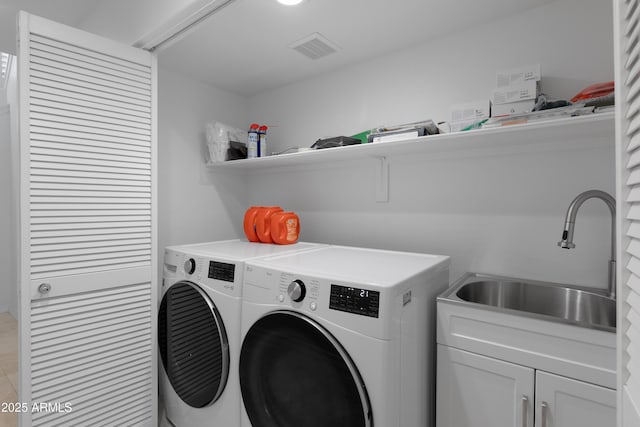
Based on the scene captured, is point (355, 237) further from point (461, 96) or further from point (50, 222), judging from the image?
point (50, 222)

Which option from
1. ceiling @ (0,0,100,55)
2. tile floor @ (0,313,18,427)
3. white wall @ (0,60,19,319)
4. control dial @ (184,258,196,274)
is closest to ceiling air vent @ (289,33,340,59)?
ceiling @ (0,0,100,55)

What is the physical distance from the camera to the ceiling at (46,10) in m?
1.97

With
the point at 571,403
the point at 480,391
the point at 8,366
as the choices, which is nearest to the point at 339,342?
the point at 480,391

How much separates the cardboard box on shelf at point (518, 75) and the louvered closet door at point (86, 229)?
2034 millimetres

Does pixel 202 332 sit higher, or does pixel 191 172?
pixel 191 172

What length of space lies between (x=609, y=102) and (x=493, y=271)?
0.99 meters

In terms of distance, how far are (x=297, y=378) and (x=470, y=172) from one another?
152 cm

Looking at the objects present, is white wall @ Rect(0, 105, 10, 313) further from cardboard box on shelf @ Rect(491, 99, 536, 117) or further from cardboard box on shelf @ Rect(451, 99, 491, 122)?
cardboard box on shelf @ Rect(491, 99, 536, 117)

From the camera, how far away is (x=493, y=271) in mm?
1842

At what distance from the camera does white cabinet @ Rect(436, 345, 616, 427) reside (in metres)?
1.09

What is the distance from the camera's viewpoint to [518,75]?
1.69 meters

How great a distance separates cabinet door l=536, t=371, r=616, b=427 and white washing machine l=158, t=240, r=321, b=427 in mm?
1320

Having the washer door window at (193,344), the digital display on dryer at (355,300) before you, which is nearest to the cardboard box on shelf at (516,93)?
the digital display on dryer at (355,300)

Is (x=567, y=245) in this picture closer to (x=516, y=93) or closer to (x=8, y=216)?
(x=516, y=93)
